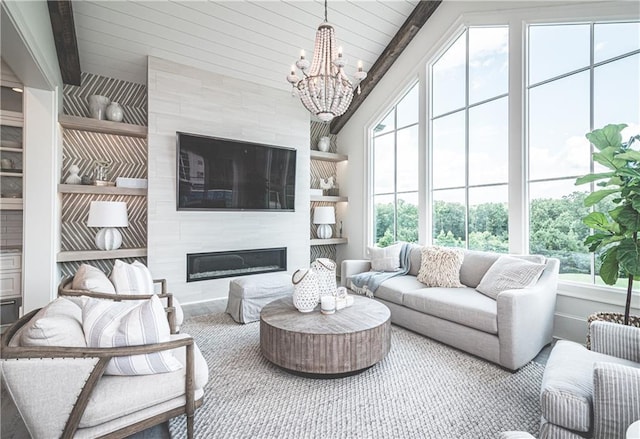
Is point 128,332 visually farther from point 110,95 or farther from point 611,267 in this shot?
point 110,95

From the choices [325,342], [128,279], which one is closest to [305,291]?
[325,342]

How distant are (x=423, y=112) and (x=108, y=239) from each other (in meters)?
4.88

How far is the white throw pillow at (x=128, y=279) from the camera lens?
256 centimetres

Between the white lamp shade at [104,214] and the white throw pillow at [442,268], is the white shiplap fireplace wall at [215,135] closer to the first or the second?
the white lamp shade at [104,214]

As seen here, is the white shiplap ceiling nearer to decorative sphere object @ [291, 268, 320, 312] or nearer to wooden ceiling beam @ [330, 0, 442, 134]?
wooden ceiling beam @ [330, 0, 442, 134]

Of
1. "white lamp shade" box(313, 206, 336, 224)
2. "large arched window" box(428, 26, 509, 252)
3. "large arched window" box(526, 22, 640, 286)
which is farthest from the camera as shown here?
"white lamp shade" box(313, 206, 336, 224)

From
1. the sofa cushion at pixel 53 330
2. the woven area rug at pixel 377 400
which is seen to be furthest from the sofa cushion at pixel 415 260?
A: the sofa cushion at pixel 53 330

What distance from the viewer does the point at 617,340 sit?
1938 millimetres

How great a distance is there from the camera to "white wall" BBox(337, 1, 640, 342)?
310 cm

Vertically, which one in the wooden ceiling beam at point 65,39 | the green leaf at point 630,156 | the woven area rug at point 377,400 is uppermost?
the wooden ceiling beam at point 65,39

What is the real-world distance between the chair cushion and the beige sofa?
1181 millimetres

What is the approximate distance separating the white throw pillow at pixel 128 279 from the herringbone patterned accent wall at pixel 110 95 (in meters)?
2.90

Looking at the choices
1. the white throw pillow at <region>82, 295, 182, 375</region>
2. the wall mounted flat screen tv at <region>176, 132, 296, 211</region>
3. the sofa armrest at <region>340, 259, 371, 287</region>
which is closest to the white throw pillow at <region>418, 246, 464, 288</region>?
the sofa armrest at <region>340, 259, 371, 287</region>

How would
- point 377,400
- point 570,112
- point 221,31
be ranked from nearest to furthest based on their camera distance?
point 377,400 < point 570,112 < point 221,31
